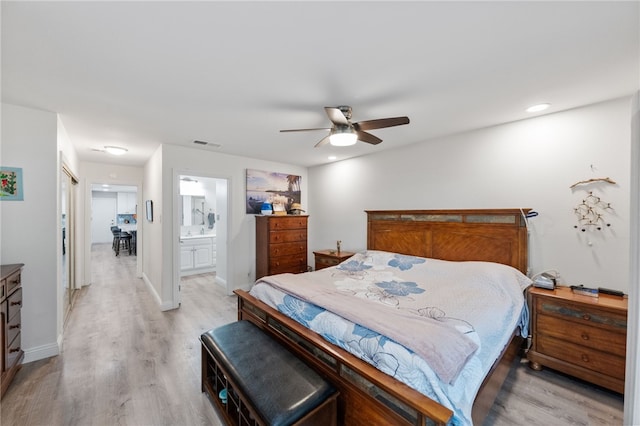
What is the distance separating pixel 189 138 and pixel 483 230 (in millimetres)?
3902

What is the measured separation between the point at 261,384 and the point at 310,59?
6.62 ft

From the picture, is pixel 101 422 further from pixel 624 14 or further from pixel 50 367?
pixel 624 14

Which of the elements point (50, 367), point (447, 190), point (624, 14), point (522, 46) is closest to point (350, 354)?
point (522, 46)

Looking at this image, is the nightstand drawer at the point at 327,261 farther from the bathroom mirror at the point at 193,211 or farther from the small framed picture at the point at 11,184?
the bathroom mirror at the point at 193,211

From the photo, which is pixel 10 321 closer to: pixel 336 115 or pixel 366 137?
Result: pixel 336 115

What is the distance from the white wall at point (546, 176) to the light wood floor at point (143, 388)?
1.08 m

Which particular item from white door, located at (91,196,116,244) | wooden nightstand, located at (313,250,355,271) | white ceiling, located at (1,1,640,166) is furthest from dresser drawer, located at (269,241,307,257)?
white door, located at (91,196,116,244)

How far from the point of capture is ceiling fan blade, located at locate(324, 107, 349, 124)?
198cm

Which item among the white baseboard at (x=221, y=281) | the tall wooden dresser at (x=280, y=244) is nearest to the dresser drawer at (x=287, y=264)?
the tall wooden dresser at (x=280, y=244)

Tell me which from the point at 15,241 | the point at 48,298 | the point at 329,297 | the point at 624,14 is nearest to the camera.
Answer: the point at 624,14

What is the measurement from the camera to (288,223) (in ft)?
15.2

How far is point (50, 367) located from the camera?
2.38 m

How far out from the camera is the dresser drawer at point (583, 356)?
2.00 metres

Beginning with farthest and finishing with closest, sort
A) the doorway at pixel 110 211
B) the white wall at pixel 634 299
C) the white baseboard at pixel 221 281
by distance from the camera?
the doorway at pixel 110 211 < the white baseboard at pixel 221 281 < the white wall at pixel 634 299
